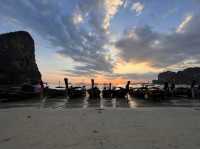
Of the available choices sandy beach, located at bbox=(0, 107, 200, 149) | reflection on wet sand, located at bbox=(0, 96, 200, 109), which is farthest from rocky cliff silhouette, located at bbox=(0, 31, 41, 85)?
sandy beach, located at bbox=(0, 107, 200, 149)

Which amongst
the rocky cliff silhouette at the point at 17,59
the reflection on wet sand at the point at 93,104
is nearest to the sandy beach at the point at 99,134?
the reflection on wet sand at the point at 93,104

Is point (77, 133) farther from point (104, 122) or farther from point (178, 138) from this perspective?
point (178, 138)

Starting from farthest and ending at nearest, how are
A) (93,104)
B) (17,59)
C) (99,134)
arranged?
(17,59) → (93,104) → (99,134)

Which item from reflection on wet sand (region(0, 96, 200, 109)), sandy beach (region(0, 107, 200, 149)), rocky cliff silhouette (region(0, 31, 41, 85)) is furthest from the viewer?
rocky cliff silhouette (region(0, 31, 41, 85))

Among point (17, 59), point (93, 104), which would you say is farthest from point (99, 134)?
point (17, 59)

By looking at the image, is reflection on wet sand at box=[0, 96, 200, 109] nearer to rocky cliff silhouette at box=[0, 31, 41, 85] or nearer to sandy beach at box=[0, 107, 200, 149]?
sandy beach at box=[0, 107, 200, 149]

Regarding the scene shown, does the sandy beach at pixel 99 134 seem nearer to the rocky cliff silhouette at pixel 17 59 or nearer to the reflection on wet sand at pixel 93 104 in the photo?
the reflection on wet sand at pixel 93 104

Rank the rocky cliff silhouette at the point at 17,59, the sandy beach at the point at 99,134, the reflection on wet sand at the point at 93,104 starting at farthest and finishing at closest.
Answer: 1. the rocky cliff silhouette at the point at 17,59
2. the reflection on wet sand at the point at 93,104
3. the sandy beach at the point at 99,134

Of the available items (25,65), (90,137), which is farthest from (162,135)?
(25,65)

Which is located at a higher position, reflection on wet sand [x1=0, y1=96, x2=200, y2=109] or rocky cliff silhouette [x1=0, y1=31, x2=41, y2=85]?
rocky cliff silhouette [x1=0, y1=31, x2=41, y2=85]

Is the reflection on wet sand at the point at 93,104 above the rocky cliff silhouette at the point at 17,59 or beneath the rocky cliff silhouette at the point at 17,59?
beneath

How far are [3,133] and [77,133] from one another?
3639 millimetres

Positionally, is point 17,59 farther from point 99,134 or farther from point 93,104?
point 99,134

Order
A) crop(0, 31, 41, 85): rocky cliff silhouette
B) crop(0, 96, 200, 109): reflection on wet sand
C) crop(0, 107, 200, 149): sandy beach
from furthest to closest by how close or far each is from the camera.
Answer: crop(0, 31, 41, 85): rocky cliff silhouette → crop(0, 96, 200, 109): reflection on wet sand → crop(0, 107, 200, 149): sandy beach
